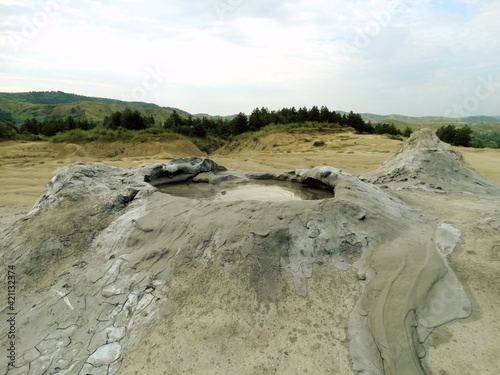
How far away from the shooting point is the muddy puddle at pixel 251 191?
469cm

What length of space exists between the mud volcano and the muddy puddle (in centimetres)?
68

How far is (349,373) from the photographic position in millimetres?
2240

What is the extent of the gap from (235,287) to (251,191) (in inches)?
89.1

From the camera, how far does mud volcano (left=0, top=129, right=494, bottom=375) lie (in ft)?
8.00

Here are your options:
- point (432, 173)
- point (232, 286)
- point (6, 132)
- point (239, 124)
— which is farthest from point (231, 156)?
point (232, 286)

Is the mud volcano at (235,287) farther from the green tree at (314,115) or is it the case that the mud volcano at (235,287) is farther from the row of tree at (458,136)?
the green tree at (314,115)

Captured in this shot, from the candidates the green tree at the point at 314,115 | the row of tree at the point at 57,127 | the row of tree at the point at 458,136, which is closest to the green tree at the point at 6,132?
the row of tree at the point at 57,127

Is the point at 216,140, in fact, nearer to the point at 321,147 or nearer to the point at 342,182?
the point at 321,147

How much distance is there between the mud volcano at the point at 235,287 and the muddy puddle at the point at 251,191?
0.68 meters

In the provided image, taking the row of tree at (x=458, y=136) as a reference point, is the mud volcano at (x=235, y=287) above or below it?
below

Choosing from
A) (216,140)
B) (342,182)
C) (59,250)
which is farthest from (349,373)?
(216,140)

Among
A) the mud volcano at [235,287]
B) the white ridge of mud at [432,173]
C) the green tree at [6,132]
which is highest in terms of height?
the white ridge of mud at [432,173]

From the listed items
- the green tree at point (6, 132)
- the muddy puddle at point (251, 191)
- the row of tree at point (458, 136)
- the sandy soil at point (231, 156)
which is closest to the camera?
the muddy puddle at point (251, 191)

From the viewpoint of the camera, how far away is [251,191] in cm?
499
